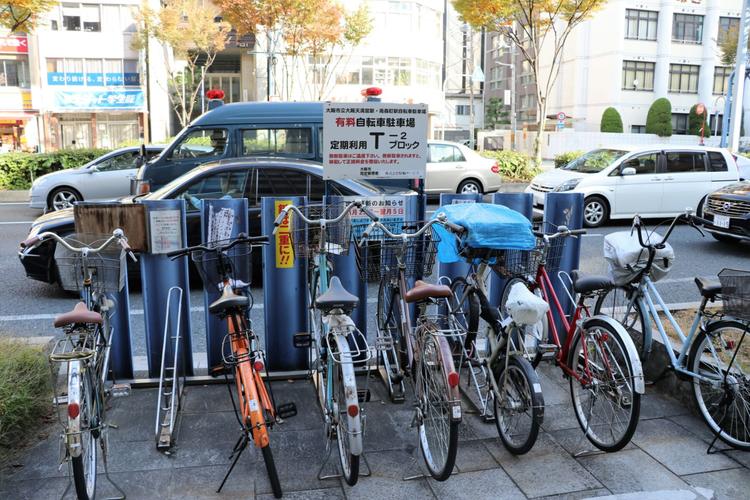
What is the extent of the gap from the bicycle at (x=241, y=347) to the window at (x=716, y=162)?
11787 millimetres

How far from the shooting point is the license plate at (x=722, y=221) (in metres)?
9.84

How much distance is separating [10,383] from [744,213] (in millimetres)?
9709

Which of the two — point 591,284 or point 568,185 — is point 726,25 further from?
point 591,284

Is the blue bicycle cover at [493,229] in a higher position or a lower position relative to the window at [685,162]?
lower

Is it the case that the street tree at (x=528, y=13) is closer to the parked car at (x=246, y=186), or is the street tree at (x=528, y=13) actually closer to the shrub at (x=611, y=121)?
the parked car at (x=246, y=186)

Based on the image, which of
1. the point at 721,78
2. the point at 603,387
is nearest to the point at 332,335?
the point at 603,387

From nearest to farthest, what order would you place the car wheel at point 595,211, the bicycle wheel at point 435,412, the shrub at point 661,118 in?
the bicycle wheel at point 435,412 → the car wheel at point 595,211 → the shrub at point 661,118

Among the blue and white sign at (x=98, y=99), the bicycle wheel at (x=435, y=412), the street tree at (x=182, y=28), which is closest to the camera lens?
the bicycle wheel at (x=435, y=412)

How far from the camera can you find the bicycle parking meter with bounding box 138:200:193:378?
15.0ft

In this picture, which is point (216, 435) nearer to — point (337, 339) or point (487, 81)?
point (337, 339)

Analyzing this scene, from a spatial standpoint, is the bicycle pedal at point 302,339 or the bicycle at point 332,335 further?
the bicycle pedal at point 302,339

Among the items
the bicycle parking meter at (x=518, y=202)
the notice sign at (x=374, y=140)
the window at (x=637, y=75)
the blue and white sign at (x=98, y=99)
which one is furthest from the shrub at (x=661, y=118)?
the notice sign at (x=374, y=140)

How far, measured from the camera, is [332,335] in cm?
357

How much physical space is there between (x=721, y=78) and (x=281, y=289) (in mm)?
47517
